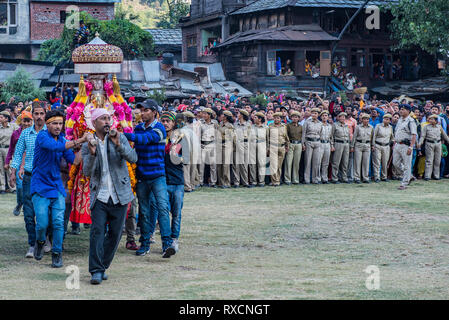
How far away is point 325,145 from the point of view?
19.0 metres

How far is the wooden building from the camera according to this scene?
121ft

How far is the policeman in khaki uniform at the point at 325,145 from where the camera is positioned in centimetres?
1891

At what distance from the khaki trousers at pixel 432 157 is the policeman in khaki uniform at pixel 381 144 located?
3.63ft

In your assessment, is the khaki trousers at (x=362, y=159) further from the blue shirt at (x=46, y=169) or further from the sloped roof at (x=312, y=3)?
the sloped roof at (x=312, y=3)

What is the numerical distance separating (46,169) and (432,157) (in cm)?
1298

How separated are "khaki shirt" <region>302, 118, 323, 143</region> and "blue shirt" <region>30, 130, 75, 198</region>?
10115mm

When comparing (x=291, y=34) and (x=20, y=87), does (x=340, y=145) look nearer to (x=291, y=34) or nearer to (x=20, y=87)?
(x=20, y=87)

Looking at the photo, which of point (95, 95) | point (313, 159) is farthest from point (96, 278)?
point (313, 159)

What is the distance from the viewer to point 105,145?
8516mm

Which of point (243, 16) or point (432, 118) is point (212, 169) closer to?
point (432, 118)

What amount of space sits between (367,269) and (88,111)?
4.69 m

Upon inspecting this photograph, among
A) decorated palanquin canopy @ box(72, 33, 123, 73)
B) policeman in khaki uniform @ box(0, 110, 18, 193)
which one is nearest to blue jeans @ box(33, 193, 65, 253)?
decorated palanquin canopy @ box(72, 33, 123, 73)

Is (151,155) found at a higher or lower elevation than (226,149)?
higher

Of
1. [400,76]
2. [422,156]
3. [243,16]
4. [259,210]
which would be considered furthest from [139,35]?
[259,210]
